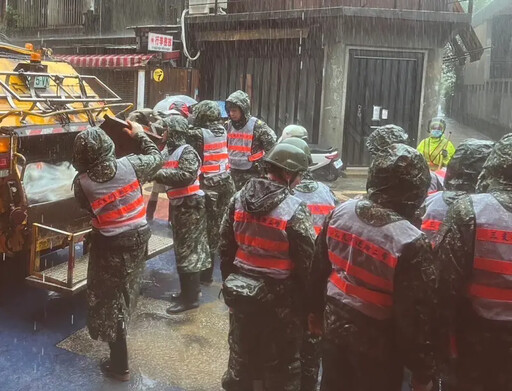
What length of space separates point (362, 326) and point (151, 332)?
9.12ft

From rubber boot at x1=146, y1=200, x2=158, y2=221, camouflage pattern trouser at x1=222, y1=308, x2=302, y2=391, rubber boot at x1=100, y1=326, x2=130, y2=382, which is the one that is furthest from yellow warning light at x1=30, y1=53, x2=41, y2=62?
camouflage pattern trouser at x1=222, y1=308, x2=302, y2=391

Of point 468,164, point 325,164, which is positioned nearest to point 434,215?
point 468,164

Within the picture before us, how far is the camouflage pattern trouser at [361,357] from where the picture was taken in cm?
266

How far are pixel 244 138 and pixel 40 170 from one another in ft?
7.74

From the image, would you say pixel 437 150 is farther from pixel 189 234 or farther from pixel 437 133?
pixel 189 234

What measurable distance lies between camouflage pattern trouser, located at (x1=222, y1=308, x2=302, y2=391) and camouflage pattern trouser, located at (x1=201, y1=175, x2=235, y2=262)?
278 centimetres

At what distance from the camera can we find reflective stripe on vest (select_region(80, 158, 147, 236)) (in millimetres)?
3963

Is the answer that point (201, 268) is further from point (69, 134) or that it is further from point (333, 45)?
point (333, 45)

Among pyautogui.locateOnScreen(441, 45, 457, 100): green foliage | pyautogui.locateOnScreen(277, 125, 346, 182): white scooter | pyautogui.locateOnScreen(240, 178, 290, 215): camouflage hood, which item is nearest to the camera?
pyautogui.locateOnScreen(240, 178, 290, 215): camouflage hood

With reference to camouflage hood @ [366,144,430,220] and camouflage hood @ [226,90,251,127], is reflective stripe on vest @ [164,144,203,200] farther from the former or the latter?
camouflage hood @ [366,144,430,220]

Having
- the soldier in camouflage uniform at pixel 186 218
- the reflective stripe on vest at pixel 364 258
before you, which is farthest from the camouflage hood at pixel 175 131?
the reflective stripe on vest at pixel 364 258

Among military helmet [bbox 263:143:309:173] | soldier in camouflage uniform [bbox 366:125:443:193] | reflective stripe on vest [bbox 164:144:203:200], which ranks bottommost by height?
reflective stripe on vest [bbox 164:144:203:200]

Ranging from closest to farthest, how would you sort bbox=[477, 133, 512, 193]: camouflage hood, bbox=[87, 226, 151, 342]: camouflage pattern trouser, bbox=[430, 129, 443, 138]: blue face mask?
bbox=[477, 133, 512, 193]: camouflage hood → bbox=[87, 226, 151, 342]: camouflage pattern trouser → bbox=[430, 129, 443, 138]: blue face mask

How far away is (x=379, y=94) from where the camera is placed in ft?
41.9
